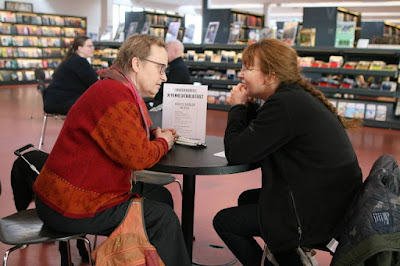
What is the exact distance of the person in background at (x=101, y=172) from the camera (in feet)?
5.53

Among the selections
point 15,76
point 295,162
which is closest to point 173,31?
point 15,76

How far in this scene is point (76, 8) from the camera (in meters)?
16.3

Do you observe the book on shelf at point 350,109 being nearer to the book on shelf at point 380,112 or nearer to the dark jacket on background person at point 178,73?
the book on shelf at point 380,112

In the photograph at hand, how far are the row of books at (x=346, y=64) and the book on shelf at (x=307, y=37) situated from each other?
25 cm

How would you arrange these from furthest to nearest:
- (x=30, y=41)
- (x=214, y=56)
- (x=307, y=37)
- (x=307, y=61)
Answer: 1. (x=30, y=41)
2. (x=214, y=56)
3. (x=307, y=37)
4. (x=307, y=61)

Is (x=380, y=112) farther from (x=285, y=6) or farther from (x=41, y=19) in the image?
(x=285, y=6)

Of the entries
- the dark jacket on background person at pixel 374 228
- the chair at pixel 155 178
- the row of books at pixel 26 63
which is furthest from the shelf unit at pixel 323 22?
the row of books at pixel 26 63

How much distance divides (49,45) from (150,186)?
13959 mm

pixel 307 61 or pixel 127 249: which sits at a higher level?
pixel 307 61

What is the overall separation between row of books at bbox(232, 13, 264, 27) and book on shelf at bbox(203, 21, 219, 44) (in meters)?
0.62

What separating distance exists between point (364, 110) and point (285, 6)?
1331 centimetres

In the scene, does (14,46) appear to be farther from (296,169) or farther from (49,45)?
(296,169)

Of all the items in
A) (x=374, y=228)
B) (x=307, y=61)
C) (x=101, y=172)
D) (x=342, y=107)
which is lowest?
(x=342, y=107)

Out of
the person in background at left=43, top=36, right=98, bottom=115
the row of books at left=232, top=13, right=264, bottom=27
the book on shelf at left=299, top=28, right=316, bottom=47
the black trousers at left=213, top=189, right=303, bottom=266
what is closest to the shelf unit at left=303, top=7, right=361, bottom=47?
the book on shelf at left=299, top=28, right=316, bottom=47
